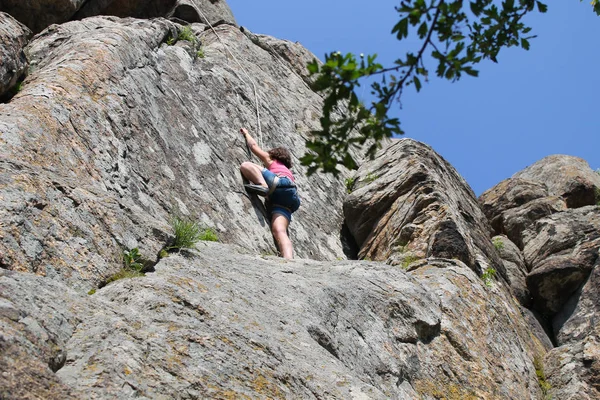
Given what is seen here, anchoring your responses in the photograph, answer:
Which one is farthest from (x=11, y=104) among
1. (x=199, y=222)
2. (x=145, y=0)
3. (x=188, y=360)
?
(x=145, y=0)

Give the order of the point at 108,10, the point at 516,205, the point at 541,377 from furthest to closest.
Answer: the point at 108,10
the point at 516,205
the point at 541,377

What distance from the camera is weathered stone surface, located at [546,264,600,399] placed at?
11654 millimetres

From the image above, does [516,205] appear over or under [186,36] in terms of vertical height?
over

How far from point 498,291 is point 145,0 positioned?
13.0m

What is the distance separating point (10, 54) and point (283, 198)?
4851mm

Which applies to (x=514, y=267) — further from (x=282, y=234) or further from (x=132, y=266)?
(x=132, y=266)

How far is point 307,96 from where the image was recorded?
64.1ft

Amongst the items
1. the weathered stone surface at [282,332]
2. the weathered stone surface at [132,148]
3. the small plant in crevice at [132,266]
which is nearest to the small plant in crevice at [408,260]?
the weathered stone surface at [282,332]

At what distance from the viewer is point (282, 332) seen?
805cm

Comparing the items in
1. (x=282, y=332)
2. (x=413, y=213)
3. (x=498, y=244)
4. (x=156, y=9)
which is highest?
(x=156, y=9)

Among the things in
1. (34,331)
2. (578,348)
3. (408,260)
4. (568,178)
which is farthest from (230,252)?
(568,178)

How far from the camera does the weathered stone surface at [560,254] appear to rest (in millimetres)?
14914

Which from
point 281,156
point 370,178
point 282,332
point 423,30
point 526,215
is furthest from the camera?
point 526,215

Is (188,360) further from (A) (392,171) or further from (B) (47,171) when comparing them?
(A) (392,171)
